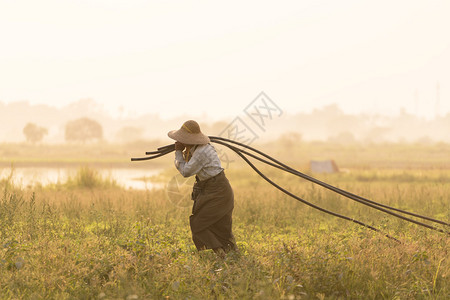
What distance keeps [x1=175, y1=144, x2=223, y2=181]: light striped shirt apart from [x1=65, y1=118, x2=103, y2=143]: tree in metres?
85.0

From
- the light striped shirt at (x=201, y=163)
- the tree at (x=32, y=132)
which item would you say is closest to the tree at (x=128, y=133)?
the tree at (x=32, y=132)

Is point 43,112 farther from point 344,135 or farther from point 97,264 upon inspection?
point 97,264

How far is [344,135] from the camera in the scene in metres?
105

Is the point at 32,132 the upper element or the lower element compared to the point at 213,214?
upper

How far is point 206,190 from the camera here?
19.2 feet

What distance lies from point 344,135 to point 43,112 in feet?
428

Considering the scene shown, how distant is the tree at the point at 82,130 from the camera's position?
86.6 meters

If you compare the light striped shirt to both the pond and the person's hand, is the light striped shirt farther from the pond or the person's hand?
the pond

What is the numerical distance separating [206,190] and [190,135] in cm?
79

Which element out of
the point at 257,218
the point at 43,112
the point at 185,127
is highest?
the point at 43,112

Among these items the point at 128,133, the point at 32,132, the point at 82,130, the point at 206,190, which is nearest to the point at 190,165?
the point at 206,190

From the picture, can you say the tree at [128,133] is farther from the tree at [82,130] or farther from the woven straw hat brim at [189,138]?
the woven straw hat brim at [189,138]

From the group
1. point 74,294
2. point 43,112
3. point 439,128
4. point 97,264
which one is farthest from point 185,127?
point 439,128

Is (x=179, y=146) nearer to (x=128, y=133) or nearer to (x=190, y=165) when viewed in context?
(x=190, y=165)
